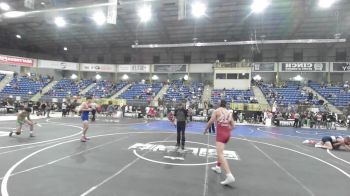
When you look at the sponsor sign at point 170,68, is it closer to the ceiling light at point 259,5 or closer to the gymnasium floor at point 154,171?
the ceiling light at point 259,5

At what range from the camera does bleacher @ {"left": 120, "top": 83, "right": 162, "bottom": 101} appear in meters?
37.3

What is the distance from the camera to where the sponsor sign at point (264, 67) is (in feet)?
128

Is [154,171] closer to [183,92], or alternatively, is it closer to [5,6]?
[5,6]

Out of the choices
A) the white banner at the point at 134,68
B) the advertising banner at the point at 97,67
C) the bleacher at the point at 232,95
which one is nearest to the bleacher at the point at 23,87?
the advertising banner at the point at 97,67

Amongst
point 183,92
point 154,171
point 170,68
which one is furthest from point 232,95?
point 154,171

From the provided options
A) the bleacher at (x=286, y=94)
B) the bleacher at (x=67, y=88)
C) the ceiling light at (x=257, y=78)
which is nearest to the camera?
the bleacher at (x=286, y=94)

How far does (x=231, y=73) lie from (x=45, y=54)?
114 ft

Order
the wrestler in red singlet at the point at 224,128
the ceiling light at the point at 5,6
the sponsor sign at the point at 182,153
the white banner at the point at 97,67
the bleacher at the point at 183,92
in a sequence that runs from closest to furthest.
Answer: the wrestler in red singlet at the point at 224,128
the sponsor sign at the point at 182,153
the ceiling light at the point at 5,6
the bleacher at the point at 183,92
the white banner at the point at 97,67

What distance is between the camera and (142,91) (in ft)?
129

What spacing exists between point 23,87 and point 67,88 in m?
6.19

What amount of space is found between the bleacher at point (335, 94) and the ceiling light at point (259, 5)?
1530 cm

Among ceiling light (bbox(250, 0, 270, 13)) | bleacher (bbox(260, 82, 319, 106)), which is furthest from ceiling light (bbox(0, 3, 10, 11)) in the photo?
bleacher (bbox(260, 82, 319, 106))

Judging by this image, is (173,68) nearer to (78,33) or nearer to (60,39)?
(78,33)

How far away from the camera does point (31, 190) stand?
4781mm
